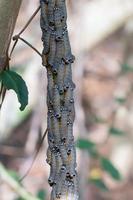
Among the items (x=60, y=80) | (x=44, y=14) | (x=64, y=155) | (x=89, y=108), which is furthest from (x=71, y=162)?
(x=89, y=108)

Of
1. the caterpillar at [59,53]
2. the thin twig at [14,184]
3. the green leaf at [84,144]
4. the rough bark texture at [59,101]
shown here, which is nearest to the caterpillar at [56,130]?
the rough bark texture at [59,101]

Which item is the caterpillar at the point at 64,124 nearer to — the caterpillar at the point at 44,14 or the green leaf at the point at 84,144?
the caterpillar at the point at 44,14

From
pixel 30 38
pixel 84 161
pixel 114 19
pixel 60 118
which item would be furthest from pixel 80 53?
pixel 60 118

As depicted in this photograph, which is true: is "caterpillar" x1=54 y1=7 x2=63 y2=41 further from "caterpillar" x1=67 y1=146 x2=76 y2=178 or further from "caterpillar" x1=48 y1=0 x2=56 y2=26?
"caterpillar" x1=67 y1=146 x2=76 y2=178

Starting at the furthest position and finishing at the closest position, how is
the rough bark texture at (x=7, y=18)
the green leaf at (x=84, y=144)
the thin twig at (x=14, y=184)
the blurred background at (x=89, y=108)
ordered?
the blurred background at (x=89, y=108) → the green leaf at (x=84, y=144) → the thin twig at (x=14, y=184) → the rough bark texture at (x=7, y=18)

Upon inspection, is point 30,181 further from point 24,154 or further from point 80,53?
point 80,53

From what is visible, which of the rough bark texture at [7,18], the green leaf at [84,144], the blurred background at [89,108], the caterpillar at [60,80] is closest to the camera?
the rough bark texture at [7,18]

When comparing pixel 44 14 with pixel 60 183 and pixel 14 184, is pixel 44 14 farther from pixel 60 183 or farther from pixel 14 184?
pixel 14 184
